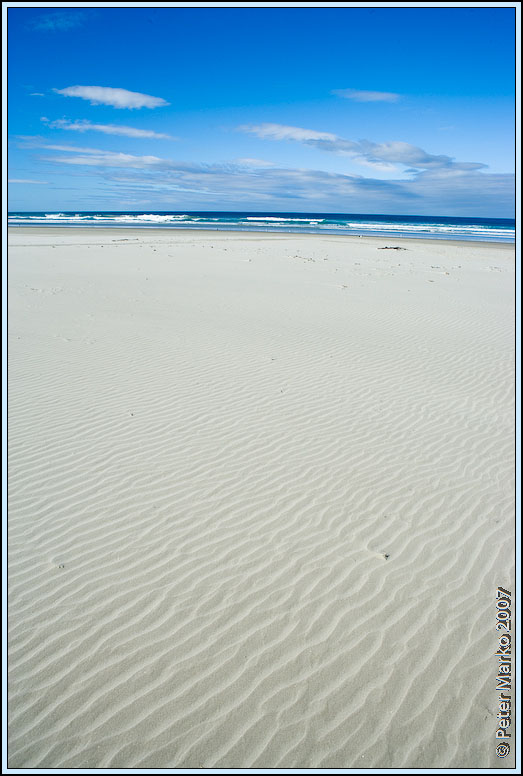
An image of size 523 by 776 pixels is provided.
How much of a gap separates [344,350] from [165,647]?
7438mm

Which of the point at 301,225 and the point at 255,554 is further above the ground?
the point at 301,225

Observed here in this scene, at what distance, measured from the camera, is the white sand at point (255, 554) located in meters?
2.79

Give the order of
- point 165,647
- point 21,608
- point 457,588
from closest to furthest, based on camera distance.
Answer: point 165,647, point 21,608, point 457,588

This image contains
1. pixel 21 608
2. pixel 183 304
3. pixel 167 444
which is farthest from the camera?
pixel 183 304

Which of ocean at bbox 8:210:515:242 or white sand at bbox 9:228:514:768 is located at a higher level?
ocean at bbox 8:210:515:242

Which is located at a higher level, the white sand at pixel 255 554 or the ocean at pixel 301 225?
the ocean at pixel 301 225

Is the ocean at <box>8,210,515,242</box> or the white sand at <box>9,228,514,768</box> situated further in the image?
the ocean at <box>8,210,515,242</box>

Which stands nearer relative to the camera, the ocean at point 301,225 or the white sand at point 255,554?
the white sand at point 255,554

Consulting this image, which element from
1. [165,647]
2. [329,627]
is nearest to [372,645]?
[329,627]

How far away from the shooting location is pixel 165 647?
319 centimetres

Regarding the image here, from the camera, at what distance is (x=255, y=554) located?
4.04 meters

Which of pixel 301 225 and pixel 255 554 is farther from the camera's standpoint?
pixel 301 225

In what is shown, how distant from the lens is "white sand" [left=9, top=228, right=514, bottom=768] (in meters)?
2.79

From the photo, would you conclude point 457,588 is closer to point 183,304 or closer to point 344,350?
point 344,350
